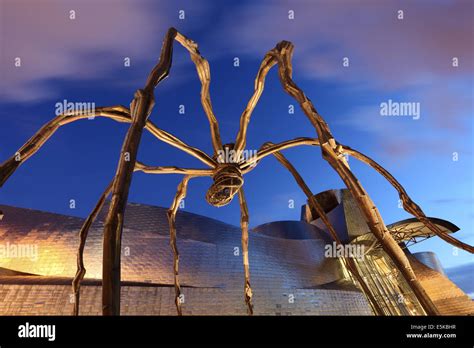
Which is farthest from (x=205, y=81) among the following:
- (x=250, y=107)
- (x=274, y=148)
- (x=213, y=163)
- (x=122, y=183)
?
(x=122, y=183)

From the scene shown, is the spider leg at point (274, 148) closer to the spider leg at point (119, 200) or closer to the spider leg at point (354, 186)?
the spider leg at point (354, 186)

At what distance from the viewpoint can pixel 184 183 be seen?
609cm

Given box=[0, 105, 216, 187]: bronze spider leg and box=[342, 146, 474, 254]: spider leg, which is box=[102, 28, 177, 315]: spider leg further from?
box=[342, 146, 474, 254]: spider leg

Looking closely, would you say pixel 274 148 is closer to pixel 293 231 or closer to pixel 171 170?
pixel 171 170

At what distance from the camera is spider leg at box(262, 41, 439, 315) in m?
2.59

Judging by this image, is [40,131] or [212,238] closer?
[40,131]

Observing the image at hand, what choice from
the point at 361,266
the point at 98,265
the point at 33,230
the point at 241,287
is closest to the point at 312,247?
the point at 361,266

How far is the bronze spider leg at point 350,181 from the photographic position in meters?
2.60

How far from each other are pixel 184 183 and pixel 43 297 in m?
7.77

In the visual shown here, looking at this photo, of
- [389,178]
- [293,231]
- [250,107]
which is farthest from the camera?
[293,231]

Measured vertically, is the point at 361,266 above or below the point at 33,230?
below

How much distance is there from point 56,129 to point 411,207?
3.71m

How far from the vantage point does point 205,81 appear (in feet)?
16.9
